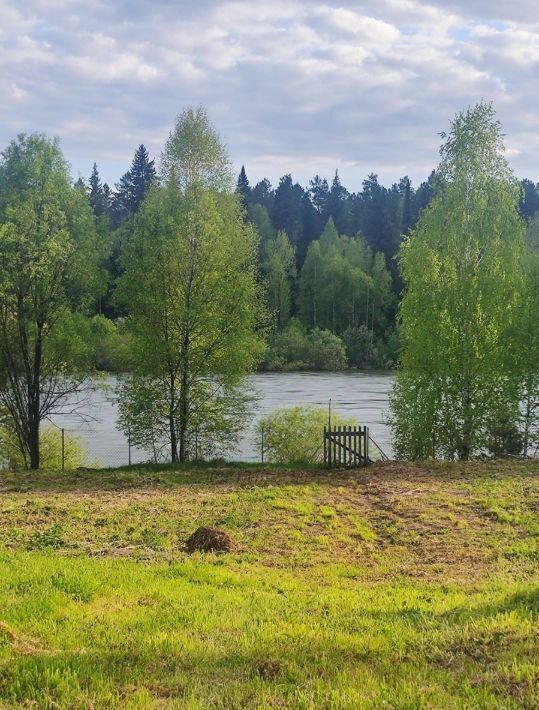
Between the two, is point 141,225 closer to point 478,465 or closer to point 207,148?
point 207,148

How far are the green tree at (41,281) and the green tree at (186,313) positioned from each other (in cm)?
191

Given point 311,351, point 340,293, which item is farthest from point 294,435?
point 340,293

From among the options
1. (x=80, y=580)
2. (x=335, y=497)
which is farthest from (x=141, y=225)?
(x=80, y=580)

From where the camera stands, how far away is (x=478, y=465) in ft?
63.1

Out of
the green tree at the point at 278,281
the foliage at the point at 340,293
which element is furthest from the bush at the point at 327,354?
the foliage at the point at 340,293

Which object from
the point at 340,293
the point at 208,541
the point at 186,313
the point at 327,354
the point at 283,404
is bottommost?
the point at 283,404

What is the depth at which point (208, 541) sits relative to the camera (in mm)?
10141

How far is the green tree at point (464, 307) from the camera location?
73.2 feet

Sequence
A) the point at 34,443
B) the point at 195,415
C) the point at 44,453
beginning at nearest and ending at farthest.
→ the point at 195,415
the point at 34,443
the point at 44,453

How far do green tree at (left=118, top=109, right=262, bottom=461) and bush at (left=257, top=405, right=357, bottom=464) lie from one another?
2.78m

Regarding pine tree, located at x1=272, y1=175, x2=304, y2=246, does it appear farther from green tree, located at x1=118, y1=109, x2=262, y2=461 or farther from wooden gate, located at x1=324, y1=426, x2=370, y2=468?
wooden gate, located at x1=324, y1=426, x2=370, y2=468

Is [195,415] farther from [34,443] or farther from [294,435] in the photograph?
[34,443]

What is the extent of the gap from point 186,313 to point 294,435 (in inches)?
254

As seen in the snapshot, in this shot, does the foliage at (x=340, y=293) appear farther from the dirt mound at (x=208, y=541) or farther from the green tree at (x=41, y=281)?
the dirt mound at (x=208, y=541)
